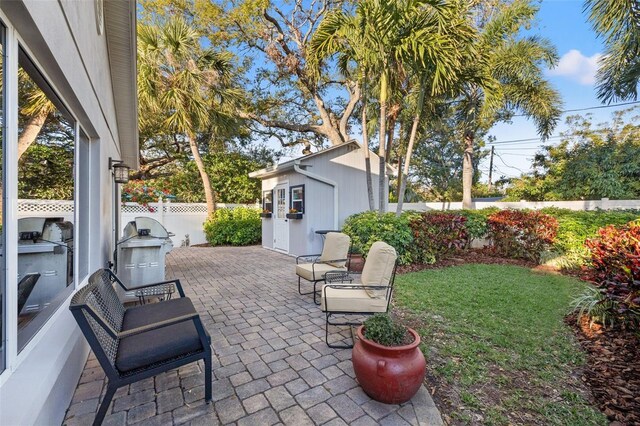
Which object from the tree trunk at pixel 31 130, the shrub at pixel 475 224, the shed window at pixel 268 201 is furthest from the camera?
the shed window at pixel 268 201

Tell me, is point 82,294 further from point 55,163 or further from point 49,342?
point 55,163

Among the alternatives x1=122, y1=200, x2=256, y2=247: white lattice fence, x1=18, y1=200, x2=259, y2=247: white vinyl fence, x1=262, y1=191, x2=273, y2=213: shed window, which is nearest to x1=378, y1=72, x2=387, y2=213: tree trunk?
x1=262, y1=191, x2=273, y2=213: shed window

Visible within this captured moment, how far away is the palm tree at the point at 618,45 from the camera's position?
556 centimetres

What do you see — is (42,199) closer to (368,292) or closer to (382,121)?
(368,292)

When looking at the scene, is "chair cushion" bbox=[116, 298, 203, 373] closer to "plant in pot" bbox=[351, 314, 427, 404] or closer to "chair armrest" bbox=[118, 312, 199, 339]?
"chair armrest" bbox=[118, 312, 199, 339]

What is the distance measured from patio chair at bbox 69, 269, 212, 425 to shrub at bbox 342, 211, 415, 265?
15.3 ft

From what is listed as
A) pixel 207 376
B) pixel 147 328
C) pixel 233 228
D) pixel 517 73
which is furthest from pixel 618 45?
pixel 233 228

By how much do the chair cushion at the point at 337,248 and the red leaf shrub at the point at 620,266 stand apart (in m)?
3.25

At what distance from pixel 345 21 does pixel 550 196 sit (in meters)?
13.7

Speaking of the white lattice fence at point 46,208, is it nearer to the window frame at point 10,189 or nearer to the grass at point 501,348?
the window frame at point 10,189

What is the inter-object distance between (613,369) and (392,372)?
221cm

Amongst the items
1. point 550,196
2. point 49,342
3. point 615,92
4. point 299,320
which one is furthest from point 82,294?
point 550,196

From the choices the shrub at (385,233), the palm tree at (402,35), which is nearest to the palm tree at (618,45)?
the palm tree at (402,35)

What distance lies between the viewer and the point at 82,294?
186 centimetres
